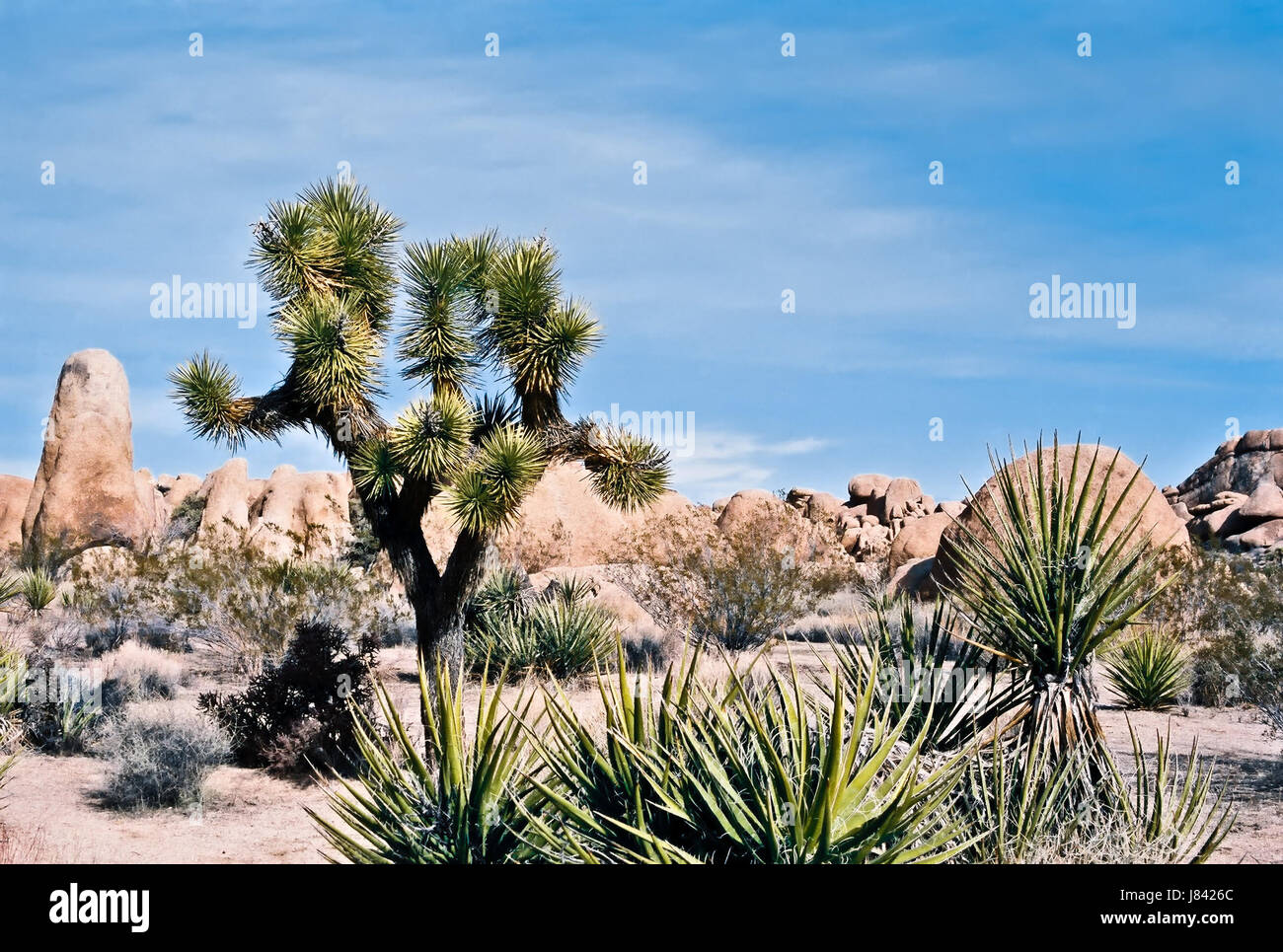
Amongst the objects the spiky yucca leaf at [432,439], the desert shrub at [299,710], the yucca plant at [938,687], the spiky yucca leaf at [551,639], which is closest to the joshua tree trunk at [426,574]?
the spiky yucca leaf at [432,439]

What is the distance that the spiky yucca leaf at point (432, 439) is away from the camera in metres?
10.3

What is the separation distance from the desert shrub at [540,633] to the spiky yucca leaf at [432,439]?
3895 mm

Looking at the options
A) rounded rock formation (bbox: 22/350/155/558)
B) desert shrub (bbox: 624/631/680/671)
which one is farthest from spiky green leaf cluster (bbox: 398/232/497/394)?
rounded rock formation (bbox: 22/350/155/558)

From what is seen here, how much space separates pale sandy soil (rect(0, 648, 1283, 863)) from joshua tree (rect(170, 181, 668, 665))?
83.0 inches

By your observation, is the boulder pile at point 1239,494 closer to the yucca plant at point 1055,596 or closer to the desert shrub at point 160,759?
the desert shrub at point 160,759

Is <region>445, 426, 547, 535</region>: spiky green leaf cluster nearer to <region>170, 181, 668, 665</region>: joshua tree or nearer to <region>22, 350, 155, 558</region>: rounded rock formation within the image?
<region>170, 181, 668, 665</region>: joshua tree

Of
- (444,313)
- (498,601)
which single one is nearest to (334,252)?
(444,313)

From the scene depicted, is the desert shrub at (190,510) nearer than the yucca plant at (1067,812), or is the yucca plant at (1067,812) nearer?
the yucca plant at (1067,812)

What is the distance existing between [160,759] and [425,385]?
170 inches

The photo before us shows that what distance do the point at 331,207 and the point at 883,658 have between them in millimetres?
8439

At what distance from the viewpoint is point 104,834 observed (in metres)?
8.34

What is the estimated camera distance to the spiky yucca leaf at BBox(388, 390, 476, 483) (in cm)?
1031
